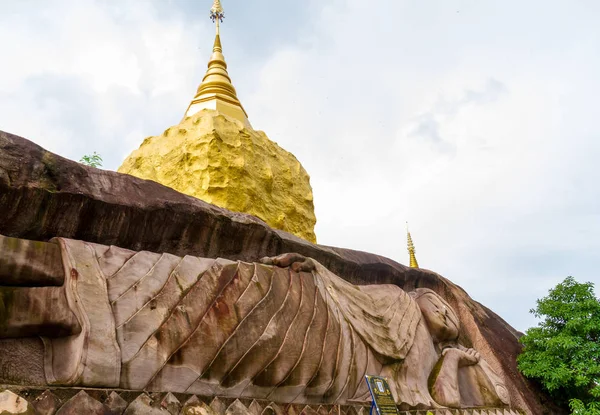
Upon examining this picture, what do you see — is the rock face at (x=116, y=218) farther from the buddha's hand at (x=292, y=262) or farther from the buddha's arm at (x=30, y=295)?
the buddha's hand at (x=292, y=262)

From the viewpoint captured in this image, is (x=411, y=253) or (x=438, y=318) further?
(x=411, y=253)

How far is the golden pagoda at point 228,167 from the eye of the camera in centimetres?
694

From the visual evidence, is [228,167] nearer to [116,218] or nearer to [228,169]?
[228,169]

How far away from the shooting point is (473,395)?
5.38 meters

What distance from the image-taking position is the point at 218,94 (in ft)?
29.2

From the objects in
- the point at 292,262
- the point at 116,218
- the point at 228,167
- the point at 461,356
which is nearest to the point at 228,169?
the point at 228,167

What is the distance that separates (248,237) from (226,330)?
1.31 meters

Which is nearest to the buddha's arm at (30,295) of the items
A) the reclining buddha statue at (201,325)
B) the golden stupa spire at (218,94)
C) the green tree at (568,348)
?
the reclining buddha statue at (201,325)

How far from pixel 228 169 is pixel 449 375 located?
3755 mm

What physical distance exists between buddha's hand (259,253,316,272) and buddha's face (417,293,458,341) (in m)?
1.95

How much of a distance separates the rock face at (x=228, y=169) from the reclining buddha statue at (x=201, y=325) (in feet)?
8.94

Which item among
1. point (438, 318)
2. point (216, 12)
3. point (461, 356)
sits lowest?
point (461, 356)

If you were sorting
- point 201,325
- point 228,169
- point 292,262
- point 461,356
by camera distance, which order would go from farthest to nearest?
point 228,169, point 461,356, point 292,262, point 201,325

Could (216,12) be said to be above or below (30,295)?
above
